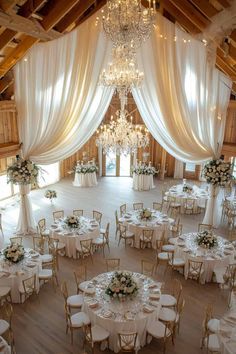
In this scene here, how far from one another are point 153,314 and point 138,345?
686mm

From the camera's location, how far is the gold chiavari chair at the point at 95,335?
6484 mm

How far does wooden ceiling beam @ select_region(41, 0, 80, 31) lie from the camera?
7434 mm

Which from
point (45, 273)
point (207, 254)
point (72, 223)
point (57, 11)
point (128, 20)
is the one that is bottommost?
point (45, 273)

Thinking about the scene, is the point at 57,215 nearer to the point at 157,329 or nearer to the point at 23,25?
the point at 157,329

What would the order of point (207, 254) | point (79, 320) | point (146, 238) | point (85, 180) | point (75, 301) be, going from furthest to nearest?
point (85, 180), point (146, 238), point (207, 254), point (75, 301), point (79, 320)

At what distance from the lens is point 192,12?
7.88 metres

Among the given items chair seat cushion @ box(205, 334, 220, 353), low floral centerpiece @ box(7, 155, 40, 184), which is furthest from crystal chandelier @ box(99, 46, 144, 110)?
chair seat cushion @ box(205, 334, 220, 353)

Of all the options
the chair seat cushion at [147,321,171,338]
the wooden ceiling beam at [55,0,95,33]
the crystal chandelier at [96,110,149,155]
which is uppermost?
the wooden ceiling beam at [55,0,95,33]

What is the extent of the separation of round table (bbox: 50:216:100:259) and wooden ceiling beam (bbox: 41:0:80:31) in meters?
6.14

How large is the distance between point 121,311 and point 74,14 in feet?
25.5

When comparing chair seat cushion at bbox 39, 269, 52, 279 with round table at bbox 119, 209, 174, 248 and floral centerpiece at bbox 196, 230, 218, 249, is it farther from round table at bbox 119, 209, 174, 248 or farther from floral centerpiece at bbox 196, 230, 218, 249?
floral centerpiece at bbox 196, 230, 218, 249

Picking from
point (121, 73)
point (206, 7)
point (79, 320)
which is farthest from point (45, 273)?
point (206, 7)

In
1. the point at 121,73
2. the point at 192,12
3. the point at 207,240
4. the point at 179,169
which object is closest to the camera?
the point at 192,12

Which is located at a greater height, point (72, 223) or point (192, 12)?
point (192, 12)
